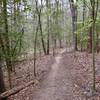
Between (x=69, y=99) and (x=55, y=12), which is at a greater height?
(x=55, y=12)

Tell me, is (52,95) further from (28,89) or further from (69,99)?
(28,89)

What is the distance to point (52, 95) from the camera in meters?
8.81

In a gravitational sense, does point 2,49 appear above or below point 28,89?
above

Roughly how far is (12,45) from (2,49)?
201 centimetres

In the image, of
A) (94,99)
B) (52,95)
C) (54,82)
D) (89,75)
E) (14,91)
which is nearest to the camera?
(94,99)

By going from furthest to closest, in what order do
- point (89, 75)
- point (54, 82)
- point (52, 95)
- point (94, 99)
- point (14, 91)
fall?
point (89, 75)
point (54, 82)
point (14, 91)
point (52, 95)
point (94, 99)

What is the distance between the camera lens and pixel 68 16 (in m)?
49.0

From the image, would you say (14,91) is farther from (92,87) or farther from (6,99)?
(92,87)

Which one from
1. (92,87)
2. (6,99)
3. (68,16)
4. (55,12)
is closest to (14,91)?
(6,99)

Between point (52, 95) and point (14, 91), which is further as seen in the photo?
point (14, 91)

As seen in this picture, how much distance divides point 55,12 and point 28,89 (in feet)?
58.2

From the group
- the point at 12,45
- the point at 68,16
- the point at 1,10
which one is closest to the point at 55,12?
the point at 12,45

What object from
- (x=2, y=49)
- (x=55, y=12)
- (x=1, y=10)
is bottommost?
(x=2, y=49)

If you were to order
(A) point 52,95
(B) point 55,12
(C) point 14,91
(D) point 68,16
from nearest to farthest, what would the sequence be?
(A) point 52,95 → (C) point 14,91 → (B) point 55,12 → (D) point 68,16
